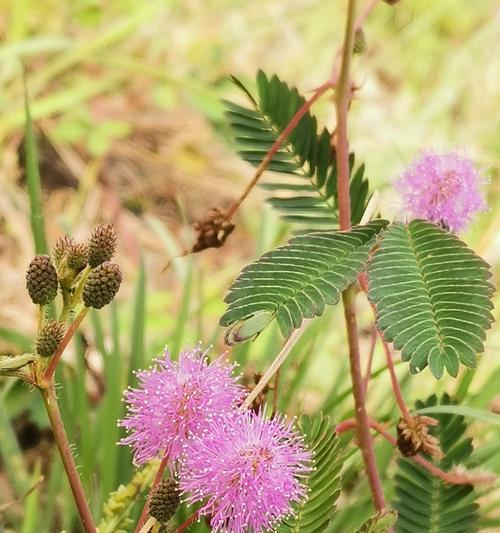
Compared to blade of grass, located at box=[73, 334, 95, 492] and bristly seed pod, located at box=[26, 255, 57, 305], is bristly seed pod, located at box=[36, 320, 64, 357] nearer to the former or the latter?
bristly seed pod, located at box=[26, 255, 57, 305]

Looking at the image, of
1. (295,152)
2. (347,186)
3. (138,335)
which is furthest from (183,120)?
(347,186)

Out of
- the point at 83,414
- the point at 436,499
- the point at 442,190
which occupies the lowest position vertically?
the point at 83,414

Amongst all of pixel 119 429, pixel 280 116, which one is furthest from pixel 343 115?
pixel 119 429

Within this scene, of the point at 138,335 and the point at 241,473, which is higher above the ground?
the point at 241,473

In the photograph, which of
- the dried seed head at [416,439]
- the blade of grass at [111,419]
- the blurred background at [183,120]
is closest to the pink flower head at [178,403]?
the dried seed head at [416,439]

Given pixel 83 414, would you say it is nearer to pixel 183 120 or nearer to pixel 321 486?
pixel 321 486

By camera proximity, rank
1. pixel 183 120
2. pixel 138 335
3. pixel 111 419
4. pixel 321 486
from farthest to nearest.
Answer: pixel 183 120, pixel 138 335, pixel 111 419, pixel 321 486
